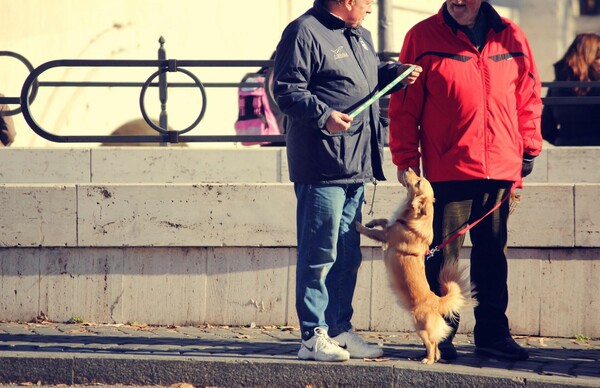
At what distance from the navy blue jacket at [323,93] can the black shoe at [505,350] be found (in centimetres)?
126

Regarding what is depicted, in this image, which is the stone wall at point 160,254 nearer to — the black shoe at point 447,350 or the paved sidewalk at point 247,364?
the paved sidewalk at point 247,364

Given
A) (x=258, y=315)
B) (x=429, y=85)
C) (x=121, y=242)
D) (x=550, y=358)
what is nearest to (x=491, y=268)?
(x=550, y=358)

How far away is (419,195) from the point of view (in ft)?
21.0

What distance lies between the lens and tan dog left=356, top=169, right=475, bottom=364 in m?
6.46

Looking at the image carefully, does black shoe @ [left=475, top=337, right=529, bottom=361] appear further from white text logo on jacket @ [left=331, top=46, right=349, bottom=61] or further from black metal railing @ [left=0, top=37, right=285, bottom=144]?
black metal railing @ [left=0, top=37, right=285, bottom=144]

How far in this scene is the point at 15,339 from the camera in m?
7.43

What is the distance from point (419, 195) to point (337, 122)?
64cm

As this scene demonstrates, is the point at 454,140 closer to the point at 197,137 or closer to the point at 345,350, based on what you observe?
the point at 345,350

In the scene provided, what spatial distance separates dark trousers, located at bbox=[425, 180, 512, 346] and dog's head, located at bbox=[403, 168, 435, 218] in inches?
9.6

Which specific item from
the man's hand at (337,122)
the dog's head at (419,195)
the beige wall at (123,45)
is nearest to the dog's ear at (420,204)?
the dog's head at (419,195)

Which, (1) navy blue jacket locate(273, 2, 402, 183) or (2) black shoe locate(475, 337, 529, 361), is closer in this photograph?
(1) navy blue jacket locate(273, 2, 402, 183)

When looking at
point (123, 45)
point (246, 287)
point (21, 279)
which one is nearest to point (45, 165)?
point (21, 279)

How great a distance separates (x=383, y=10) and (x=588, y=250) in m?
7.91

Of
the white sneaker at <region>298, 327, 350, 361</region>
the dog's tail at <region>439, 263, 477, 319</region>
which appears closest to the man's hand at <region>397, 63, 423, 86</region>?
the dog's tail at <region>439, 263, 477, 319</region>
